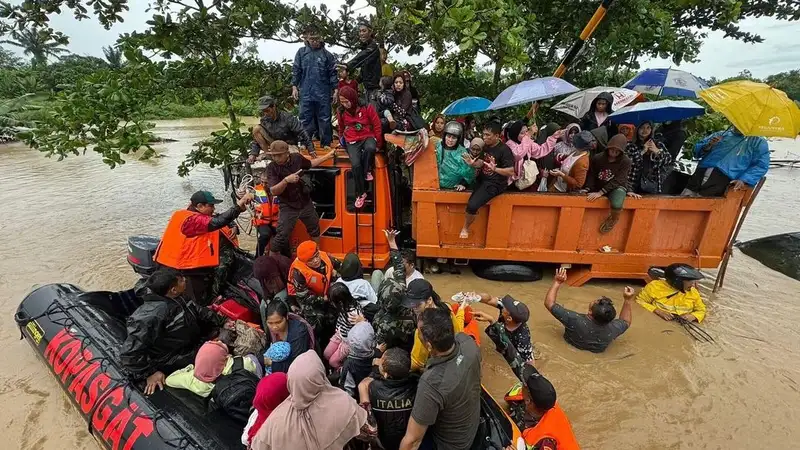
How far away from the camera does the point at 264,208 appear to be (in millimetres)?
5016

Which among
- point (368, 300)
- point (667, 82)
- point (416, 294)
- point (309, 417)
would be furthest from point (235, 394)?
point (667, 82)

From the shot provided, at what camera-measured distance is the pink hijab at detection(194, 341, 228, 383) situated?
3020 millimetres

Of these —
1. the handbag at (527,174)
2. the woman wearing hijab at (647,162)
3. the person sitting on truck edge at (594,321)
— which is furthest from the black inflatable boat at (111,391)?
the woman wearing hijab at (647,162)

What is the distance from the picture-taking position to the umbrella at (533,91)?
516 centimetres

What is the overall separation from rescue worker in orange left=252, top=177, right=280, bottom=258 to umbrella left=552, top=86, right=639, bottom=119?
387 centimetres

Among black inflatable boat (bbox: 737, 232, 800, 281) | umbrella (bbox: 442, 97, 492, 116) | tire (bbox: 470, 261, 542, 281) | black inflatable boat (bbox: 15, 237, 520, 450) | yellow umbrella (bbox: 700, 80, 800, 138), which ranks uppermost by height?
yellow umbrella (bbox: 700, 80, 800, 138)

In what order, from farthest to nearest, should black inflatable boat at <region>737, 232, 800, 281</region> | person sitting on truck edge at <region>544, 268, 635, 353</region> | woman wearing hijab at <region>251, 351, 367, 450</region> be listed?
black inflatable boat at <region>737, 232, 800, 281</region>, person sitting on truck edge at <region>544, 268, 635, 353</region>, woman wearing hijab at <region>251, 351, 367, 450</region>

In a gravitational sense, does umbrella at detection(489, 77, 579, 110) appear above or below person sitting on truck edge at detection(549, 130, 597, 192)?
above

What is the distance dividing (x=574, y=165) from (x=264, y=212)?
358 centimetres

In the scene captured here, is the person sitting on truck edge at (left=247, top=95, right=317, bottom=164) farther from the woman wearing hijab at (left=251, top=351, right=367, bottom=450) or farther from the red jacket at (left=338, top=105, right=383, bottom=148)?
the woman wearing hijab at (left=251, top=351, right=367, bottom=450)

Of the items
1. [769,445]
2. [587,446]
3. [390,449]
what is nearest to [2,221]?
[390,449]

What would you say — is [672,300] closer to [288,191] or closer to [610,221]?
[610,221]

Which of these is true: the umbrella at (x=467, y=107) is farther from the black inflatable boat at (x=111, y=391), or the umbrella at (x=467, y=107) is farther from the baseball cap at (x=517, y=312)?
the black inflatable boat at (x=111, y=391)

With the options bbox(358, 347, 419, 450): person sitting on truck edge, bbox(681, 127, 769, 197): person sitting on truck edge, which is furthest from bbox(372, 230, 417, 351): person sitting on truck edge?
bbox(681, 127, 769, 197): person sitting on truck edge
